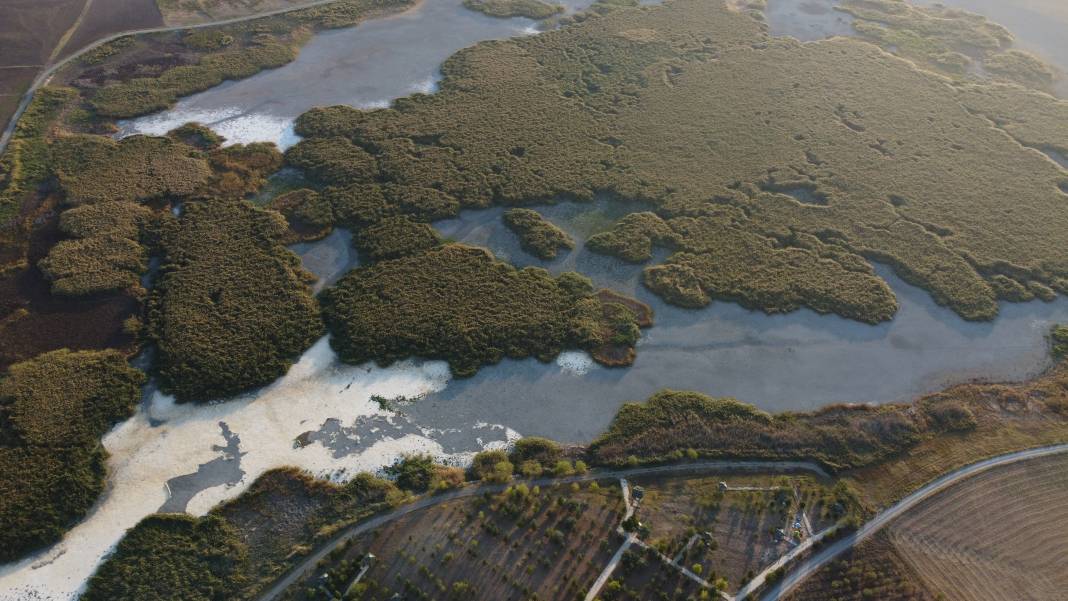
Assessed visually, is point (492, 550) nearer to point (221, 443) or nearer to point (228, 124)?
point (221, 443)

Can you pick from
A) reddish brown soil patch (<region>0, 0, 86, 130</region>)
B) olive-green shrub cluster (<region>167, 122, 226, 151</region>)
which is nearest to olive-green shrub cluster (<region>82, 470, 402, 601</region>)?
olive-green shrub cluster (<region>167, 122, 226, 151</region>)

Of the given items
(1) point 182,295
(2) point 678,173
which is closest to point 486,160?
(2) point 678,173

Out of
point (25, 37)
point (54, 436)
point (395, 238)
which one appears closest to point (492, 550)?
point (395, 238)

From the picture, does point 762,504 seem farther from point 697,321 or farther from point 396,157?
point 396,157

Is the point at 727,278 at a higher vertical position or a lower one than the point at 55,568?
higher

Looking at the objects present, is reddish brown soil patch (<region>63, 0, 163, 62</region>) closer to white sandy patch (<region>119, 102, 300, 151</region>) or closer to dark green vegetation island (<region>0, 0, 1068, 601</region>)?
dark green vegetation island (<region>0, 0, 1068, 601</region>)


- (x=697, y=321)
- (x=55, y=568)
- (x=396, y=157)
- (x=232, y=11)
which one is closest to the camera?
(x=55, y=568)
